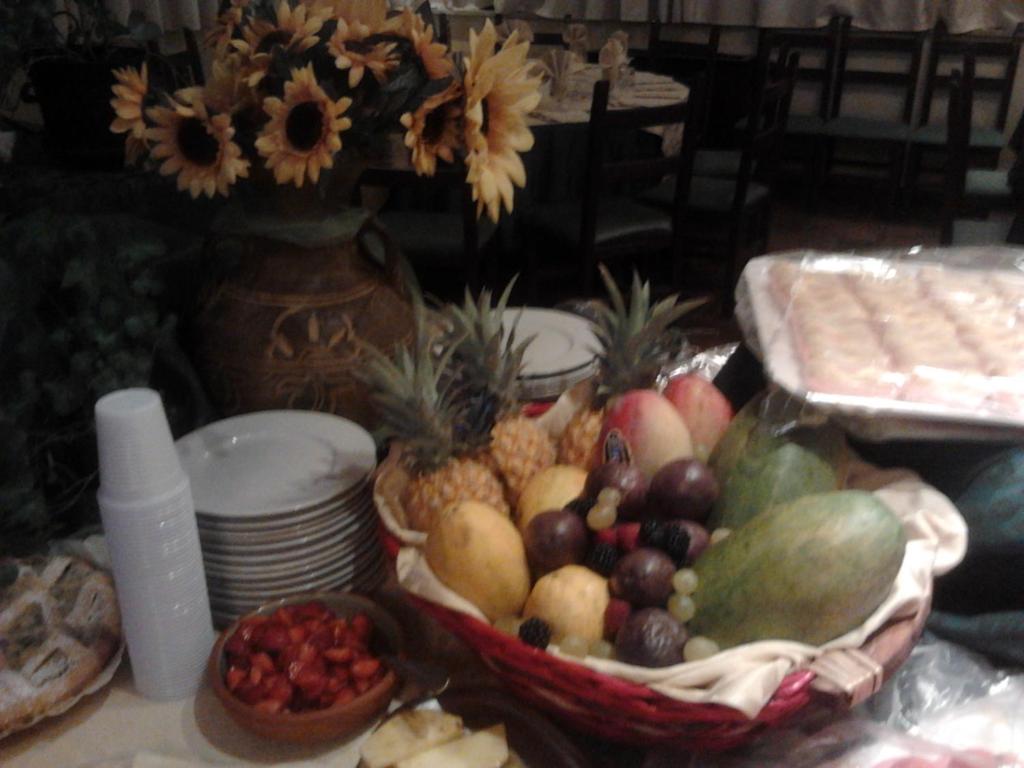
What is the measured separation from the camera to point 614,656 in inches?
22.2

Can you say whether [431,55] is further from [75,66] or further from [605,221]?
[605,221]

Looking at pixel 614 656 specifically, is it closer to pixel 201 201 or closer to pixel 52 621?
pixel 52 621

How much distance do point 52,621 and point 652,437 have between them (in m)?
0.48

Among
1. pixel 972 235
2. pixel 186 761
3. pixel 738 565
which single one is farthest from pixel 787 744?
pixel 972 235

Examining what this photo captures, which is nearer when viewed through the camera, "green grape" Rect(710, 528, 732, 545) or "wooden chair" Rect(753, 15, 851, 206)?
"green grape" Rect(710, 528, 732, 545)

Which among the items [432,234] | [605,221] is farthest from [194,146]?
[605,221]

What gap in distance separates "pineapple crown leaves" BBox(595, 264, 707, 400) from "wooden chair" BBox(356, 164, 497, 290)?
1.33 metres

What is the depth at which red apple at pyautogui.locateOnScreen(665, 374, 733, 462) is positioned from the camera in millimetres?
770

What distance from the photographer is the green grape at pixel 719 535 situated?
2.02 ft

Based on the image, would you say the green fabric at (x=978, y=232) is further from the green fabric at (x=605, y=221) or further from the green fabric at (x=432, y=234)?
the green fabric at (x=432, y=234)

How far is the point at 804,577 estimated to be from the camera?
0.56 m

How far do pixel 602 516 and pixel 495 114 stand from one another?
1.24 ft

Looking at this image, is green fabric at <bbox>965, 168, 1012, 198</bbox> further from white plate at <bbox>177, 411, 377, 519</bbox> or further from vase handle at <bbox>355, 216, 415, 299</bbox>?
white plate at <bbox>177, 411, 377, 519</bbox>

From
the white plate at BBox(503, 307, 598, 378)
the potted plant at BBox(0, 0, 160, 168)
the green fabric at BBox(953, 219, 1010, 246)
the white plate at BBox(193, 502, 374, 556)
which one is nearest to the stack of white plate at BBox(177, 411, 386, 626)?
the white plate at BBox(193, 502, 374, 556)
